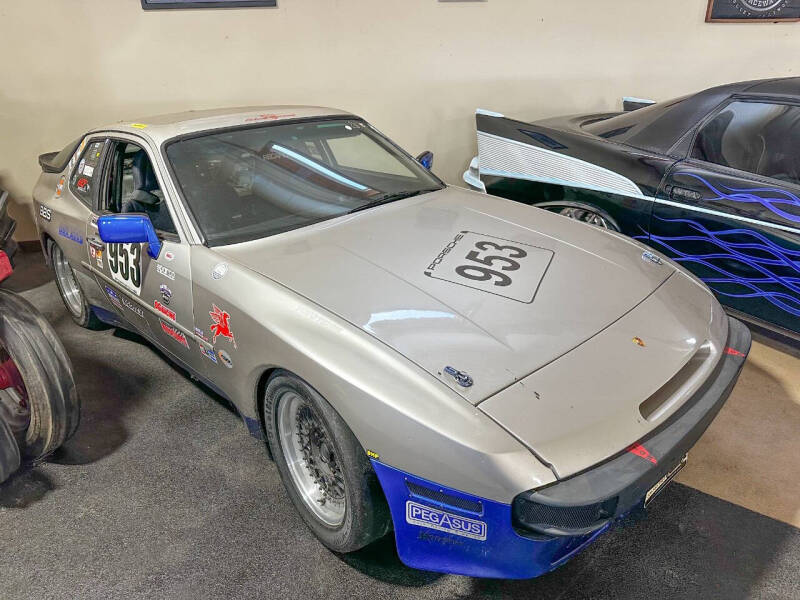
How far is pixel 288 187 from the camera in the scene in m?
2.39

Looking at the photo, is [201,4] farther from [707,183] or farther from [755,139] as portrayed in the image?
[755,139]

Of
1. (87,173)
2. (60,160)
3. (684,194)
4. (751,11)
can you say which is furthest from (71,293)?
(751,11)

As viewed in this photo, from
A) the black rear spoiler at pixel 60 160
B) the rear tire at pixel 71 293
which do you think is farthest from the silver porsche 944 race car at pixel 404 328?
the rear tire at pixel 71 293

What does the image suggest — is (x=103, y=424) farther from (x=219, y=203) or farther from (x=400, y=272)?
(x=400, y=272)

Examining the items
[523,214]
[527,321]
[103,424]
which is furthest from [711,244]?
[103,424]

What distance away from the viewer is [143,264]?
7.59 ft

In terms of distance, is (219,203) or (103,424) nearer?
(219,203)

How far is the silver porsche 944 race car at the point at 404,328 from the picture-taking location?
4.48 feet

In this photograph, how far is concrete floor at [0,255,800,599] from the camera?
176 centimetres

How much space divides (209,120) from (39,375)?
1.29 metres

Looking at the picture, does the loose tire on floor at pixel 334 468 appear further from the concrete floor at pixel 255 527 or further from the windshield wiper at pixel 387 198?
the windshield wiper at pixel 387 198

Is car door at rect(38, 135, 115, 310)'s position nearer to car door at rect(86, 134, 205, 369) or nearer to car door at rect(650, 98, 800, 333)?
car door at rect(86, 134, 205, 369)

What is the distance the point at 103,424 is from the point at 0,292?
0.75 m

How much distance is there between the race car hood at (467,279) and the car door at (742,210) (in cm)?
72
